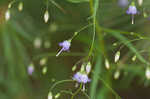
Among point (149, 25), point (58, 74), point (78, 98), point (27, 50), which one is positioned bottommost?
point (78, 98)

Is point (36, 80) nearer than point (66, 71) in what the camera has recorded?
No

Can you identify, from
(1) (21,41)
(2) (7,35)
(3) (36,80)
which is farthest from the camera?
(3) (36,80)

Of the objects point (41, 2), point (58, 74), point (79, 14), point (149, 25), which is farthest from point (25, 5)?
point (149, 25)

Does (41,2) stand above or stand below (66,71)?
above

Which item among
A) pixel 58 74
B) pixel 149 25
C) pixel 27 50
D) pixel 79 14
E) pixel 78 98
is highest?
pixel 79 14

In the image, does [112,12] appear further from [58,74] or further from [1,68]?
[1,68]

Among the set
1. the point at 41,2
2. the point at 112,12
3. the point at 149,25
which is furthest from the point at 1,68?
the point at 149,25

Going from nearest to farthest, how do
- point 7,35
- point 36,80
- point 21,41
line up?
point 7,35, point 21,41, point 36,80

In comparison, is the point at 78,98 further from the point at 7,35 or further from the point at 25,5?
the point at 25,5

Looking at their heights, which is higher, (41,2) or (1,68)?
(41,2)
